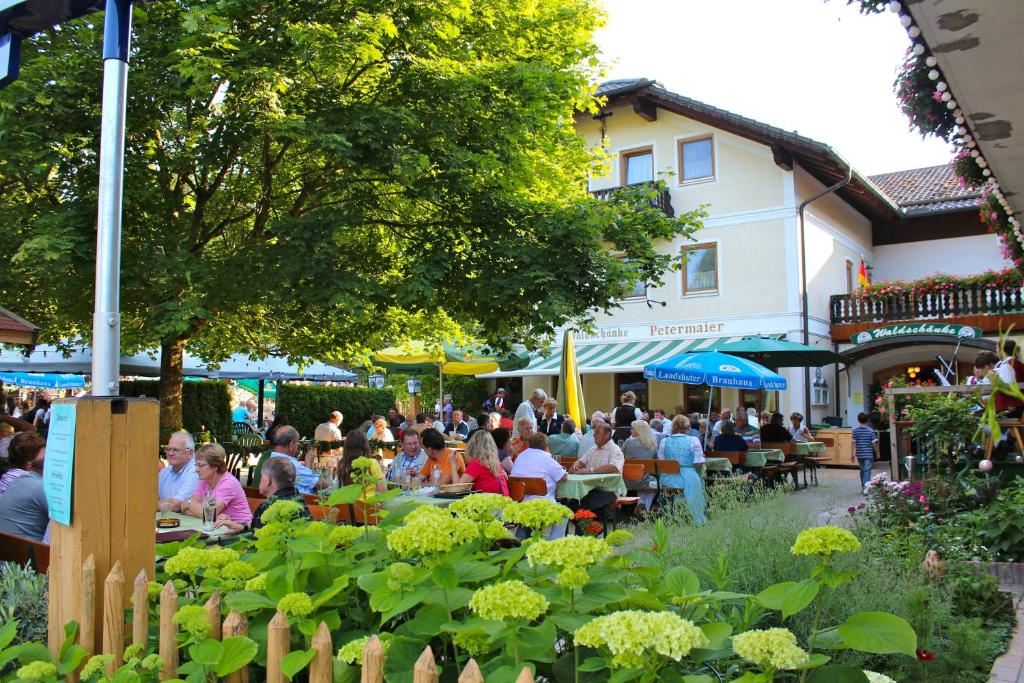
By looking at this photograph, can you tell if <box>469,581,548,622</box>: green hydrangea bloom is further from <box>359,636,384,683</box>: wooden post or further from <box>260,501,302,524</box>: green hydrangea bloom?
<box>260,501,302,524</box>: green hydrangea bloom

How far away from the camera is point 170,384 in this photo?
1147 cm

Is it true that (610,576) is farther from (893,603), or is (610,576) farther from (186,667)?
(893,603)

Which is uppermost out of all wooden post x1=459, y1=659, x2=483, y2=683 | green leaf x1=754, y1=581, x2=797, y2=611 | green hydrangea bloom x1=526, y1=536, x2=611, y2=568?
green hydrangea bloom x1=526, y1=536, x2=611, y2=568

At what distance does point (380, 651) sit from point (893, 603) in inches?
101

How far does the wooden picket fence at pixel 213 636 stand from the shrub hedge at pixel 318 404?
63.4ft

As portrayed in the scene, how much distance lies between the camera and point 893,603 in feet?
11.2

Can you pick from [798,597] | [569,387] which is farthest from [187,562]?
[569,387]

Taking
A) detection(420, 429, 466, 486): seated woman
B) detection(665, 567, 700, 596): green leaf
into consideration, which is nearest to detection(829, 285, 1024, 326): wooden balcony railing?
detection(420, 429, 466, 486): seated woman

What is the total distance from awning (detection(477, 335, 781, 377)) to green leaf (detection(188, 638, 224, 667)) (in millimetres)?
17273

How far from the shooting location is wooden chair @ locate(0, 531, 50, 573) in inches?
146

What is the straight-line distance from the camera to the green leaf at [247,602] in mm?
2057

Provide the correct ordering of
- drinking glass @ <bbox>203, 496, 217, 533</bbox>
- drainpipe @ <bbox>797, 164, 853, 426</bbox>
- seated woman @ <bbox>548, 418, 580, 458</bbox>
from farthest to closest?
drainpipe @ <bbox>797, 164, 853, 426</bbox>
seated woman @ <bbox>548, 418, 580, 458</bbox>
drinking glass @ <bbox>203, 496, 217, 533</bbox>

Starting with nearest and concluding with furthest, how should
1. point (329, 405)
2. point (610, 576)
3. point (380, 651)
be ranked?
point (380, 651), point (610, 576), point (329, 405)

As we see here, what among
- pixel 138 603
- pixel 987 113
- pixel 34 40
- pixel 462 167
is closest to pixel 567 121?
pixel 462 167
